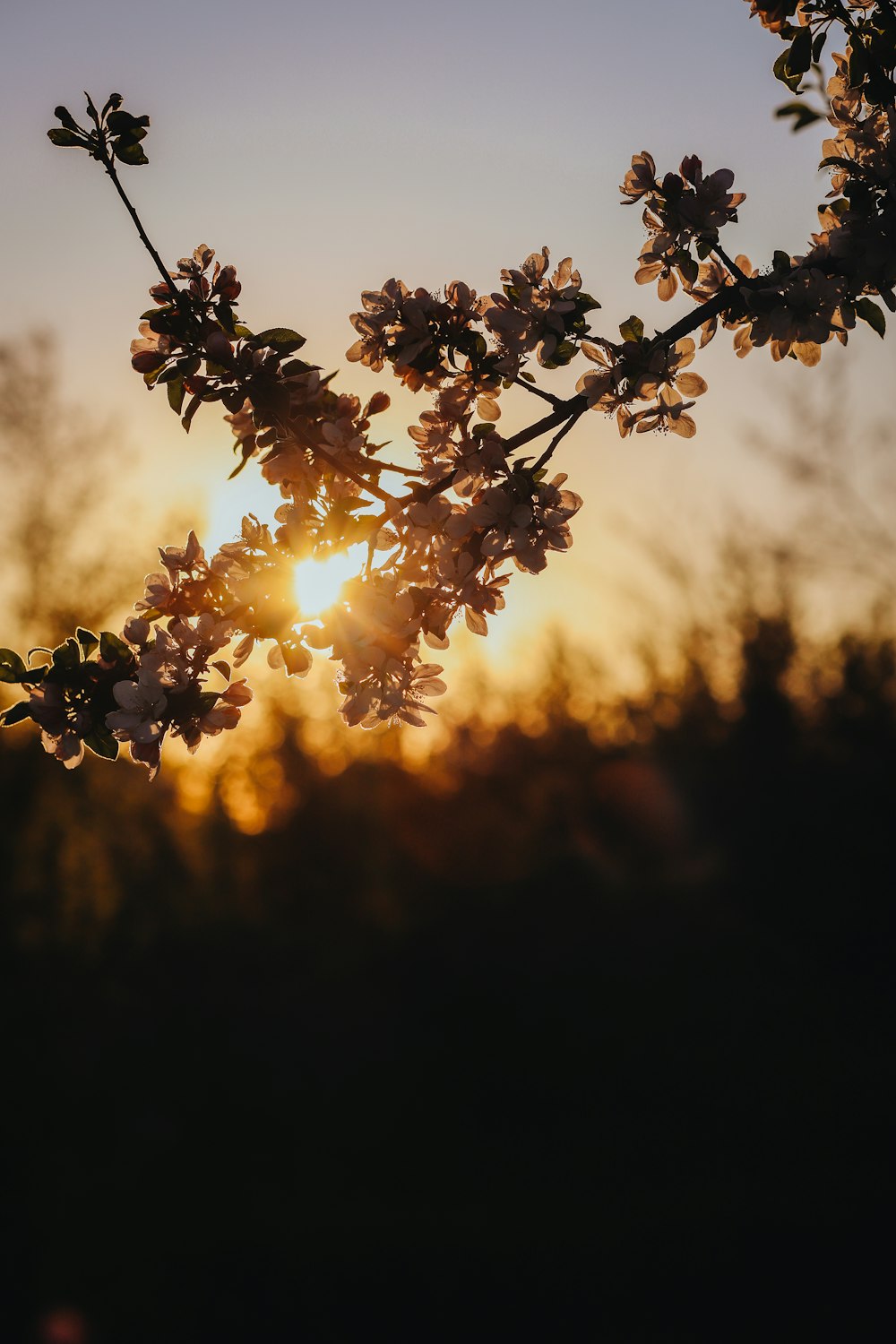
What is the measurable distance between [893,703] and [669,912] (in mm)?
4998

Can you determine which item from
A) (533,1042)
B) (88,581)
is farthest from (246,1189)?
(88,581)

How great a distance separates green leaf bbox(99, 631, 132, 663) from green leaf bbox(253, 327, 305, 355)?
619 mm

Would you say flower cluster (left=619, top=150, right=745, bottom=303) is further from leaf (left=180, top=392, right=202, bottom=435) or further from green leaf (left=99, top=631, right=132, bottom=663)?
green leaf (left=99, top=631, right=132, bottom=663)

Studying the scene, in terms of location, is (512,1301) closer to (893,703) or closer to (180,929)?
(180,929)

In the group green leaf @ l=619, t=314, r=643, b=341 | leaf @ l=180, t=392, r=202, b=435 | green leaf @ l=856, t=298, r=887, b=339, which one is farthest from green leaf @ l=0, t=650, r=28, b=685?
green leaf @ l=856, t=298, r=887, b=339

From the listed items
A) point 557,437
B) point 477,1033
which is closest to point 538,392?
point 557,437

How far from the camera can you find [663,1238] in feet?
46.5

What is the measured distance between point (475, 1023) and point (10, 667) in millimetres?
16776

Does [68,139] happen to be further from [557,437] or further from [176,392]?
[557,437]

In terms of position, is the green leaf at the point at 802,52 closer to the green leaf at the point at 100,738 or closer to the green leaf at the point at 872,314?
the green leaf at the point at 872,314

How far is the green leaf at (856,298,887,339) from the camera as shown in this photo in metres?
2.04

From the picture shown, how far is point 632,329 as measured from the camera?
1997mm

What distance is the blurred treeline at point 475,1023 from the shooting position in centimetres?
1340

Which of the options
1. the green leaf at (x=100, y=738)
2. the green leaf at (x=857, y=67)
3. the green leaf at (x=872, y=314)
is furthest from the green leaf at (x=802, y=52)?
the green leaf at (x=100, y=738)
